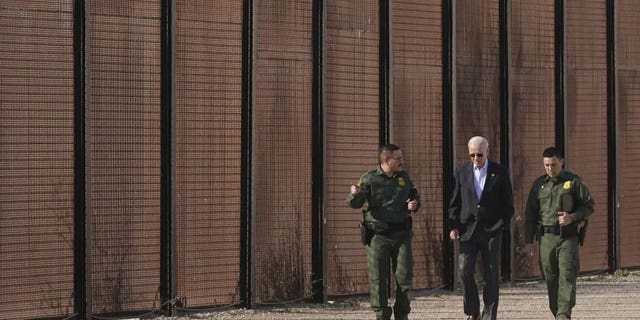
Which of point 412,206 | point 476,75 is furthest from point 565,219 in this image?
point 476,75

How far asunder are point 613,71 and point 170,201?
771cm

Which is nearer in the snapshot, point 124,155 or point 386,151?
point 386,151

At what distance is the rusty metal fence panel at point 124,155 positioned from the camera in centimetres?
1357

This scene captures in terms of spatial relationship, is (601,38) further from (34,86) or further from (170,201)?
(34,86)

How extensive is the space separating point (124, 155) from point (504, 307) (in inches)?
177

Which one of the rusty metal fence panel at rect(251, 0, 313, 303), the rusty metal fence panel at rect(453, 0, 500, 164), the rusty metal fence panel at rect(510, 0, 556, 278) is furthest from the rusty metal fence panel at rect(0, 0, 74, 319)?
the rusty metal fence panel at rect(510, 0, 556, 278)

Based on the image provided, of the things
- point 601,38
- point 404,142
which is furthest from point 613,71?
point 404,142

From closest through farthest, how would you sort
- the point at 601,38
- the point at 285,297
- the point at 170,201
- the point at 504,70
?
1. the point at 170,201
2. the point at 285,297
3. the point at 504,70
4. the point at 601,38

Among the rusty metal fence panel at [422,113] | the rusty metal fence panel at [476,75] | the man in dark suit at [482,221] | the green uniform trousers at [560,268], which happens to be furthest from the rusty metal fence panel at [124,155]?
the rusty metal fence panel at [476,75]

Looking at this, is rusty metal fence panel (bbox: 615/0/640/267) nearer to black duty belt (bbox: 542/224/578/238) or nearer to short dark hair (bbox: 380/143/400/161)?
black duty belt (bbox: 542/224/578/238)

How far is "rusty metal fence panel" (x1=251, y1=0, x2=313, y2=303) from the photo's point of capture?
14.9 metres

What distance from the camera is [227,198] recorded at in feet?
48.0

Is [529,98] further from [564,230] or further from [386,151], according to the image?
[386,151]

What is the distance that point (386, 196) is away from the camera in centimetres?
1299
